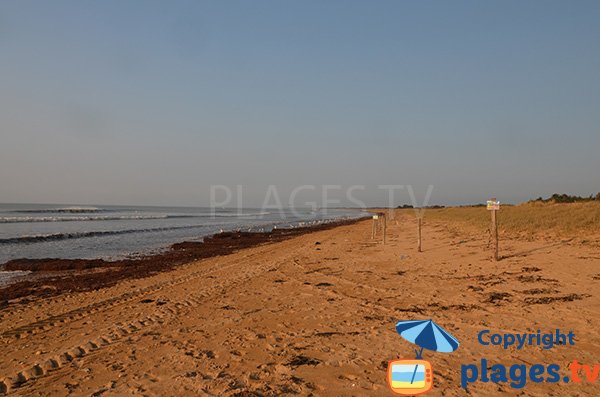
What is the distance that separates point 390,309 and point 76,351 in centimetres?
629

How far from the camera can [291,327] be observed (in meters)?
7.69

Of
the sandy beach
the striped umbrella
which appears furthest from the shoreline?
the striped umbrella

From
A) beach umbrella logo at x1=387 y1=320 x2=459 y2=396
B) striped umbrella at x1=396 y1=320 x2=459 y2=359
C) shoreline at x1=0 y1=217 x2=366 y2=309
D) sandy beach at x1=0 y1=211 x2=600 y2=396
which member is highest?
striped umbrella at x1=396 y1=320 x2=459 y2=359

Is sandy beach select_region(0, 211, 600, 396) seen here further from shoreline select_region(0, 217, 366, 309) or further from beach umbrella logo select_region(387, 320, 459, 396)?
beach umbrella logo select_region(387, 320, 459, 396)

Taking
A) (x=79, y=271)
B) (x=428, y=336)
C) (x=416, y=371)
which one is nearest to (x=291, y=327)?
(x=428, y=336)

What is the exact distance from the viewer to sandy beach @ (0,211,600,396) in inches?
211

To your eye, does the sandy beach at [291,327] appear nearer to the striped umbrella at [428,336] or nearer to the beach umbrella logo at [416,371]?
the striped umbrella at [428,336]

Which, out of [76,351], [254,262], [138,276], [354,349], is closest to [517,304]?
[354,349]

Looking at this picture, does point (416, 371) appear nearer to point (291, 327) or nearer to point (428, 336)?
point (428, 336)

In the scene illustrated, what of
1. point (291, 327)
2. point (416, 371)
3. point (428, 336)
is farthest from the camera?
point (291, 327)

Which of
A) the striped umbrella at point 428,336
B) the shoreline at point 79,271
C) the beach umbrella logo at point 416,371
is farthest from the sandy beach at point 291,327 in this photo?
the beach umbrella logo at point 416,371

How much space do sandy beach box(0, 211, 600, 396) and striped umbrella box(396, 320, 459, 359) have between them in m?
1.76

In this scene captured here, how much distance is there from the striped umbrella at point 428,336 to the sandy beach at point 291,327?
1758mm

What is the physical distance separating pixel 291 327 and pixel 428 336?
15.1 feet
